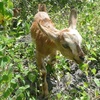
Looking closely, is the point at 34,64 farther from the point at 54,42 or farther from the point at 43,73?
the point at 54,42

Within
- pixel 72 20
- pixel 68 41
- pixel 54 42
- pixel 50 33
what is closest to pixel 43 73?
pixel 54 42

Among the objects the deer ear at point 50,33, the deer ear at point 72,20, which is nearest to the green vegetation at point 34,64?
the deer ear at point 50,33

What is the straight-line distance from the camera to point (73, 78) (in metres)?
5.15

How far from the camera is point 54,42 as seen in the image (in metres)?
4.75

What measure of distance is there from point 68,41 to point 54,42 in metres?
0.40

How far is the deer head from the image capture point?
425cm

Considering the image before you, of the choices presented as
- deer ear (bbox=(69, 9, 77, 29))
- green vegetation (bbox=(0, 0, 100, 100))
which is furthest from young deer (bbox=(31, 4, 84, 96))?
green vegetation (bbox=(0, 0, 100, 100))

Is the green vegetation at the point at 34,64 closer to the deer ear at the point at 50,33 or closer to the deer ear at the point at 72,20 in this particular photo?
the deer ear at the point at 50,33

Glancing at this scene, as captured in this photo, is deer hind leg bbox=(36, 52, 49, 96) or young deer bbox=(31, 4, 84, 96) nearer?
young deer bbox=(31, 4, 84, 96)

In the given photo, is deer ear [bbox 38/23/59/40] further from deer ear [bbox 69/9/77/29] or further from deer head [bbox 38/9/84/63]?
deer ear [bbox 69/9/77/29]

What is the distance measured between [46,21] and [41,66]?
0.75 metres

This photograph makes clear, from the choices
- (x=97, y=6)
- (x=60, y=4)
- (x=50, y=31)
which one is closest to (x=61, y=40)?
(x=50, y=31)

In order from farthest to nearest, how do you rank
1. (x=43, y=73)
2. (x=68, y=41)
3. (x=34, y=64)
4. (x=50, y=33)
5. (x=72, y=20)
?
(x=34, y=64) → (x=72, y=20) → (x=43, y=73) → (x=50, y=33) → (x=68, y=41)

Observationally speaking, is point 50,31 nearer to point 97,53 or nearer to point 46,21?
point 46,21
